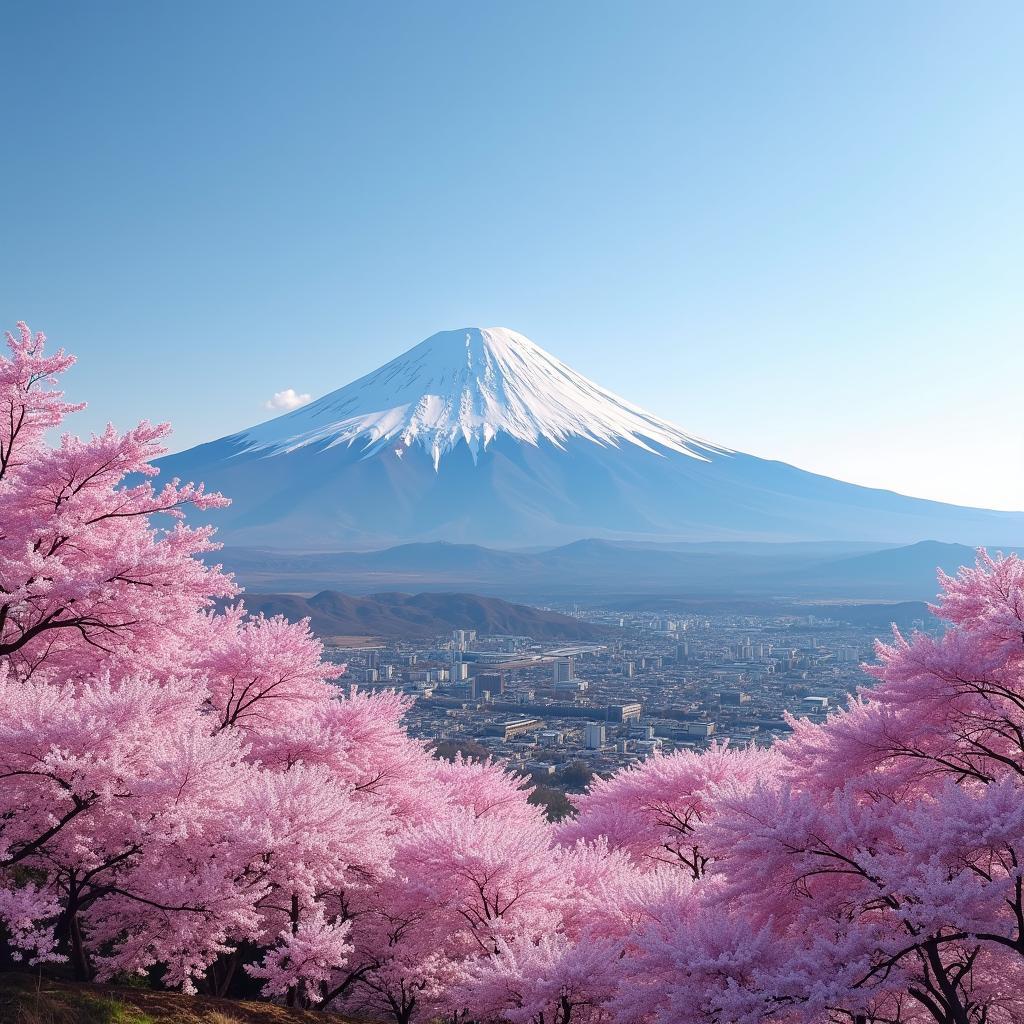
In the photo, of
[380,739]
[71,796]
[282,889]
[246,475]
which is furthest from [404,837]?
[246,475]

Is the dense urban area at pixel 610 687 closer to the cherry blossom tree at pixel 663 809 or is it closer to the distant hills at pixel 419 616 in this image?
the distant hills at pixel 419 616

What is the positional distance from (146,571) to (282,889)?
3.99 m

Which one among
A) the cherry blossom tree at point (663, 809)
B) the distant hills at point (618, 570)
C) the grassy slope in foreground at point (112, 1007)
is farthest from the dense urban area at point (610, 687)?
the distant hills at point (618, 570)

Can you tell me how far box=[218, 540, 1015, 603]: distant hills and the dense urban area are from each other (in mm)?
39498

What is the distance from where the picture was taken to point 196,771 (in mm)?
8766

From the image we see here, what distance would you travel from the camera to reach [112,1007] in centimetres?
827

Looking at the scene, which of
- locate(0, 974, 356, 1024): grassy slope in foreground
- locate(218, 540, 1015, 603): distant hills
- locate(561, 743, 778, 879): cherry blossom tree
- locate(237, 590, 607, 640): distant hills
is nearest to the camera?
locate(0, 974, 356, 1024): grassy slope in foreground

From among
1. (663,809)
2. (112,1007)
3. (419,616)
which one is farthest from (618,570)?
(112,1007)

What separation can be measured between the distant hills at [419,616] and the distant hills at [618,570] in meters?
23.1

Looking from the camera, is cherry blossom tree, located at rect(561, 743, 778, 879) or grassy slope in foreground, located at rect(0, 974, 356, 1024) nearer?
grassy slope in foreground, located at rect(0, 974, 356, 1024)

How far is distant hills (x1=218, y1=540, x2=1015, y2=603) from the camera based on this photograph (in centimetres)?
12244

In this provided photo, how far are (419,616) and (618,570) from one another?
7371 centimetres

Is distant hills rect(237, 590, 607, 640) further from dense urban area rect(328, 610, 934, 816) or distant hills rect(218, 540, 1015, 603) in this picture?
distant hills rect(218, 540, 1015, 603)

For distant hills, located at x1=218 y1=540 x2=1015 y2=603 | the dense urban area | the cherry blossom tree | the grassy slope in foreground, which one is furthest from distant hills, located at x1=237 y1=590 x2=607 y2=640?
the grassy slope in foreground
